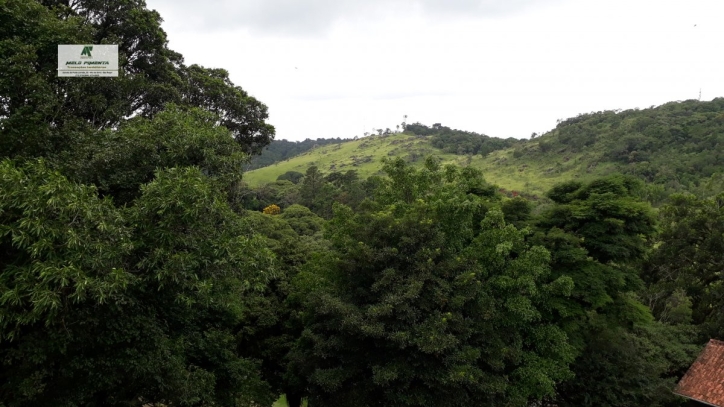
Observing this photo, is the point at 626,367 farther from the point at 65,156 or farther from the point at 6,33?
the point at 6,33

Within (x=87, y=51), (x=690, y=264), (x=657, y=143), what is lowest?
(x=690, y=264)

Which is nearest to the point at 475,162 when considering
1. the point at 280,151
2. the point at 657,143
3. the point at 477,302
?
the point at 657,143

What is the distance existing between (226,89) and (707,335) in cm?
2222

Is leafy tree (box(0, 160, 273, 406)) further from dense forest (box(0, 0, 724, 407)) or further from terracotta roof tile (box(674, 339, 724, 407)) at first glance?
terracotta roof tile (box(674, 339, 724, 407))

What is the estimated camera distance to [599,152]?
73.1 metres

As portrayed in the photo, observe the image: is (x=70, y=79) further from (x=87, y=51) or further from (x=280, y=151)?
(x=280, y=151)

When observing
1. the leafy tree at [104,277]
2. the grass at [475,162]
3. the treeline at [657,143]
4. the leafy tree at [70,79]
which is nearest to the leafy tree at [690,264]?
the leafy tree at [104,277]

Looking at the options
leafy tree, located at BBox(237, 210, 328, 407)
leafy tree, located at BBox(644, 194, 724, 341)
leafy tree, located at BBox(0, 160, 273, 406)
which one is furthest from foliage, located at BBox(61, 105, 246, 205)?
leafy tree, located at BBox(644, 194, 724, 341)

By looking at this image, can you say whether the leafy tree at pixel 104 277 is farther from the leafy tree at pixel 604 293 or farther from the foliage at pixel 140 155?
the leafy tree at pixel 604 293

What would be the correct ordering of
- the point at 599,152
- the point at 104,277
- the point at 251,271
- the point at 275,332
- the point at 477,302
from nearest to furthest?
the point at 104,277
the point at 251,271
the point at 477,302
the point at 275,332
the point at 599,152

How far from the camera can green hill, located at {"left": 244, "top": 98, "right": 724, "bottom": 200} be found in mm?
59688

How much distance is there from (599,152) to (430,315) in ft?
245

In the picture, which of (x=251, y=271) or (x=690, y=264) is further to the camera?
(x=690, y=264)

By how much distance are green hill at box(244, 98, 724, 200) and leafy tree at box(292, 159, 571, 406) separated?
44.1 meters
